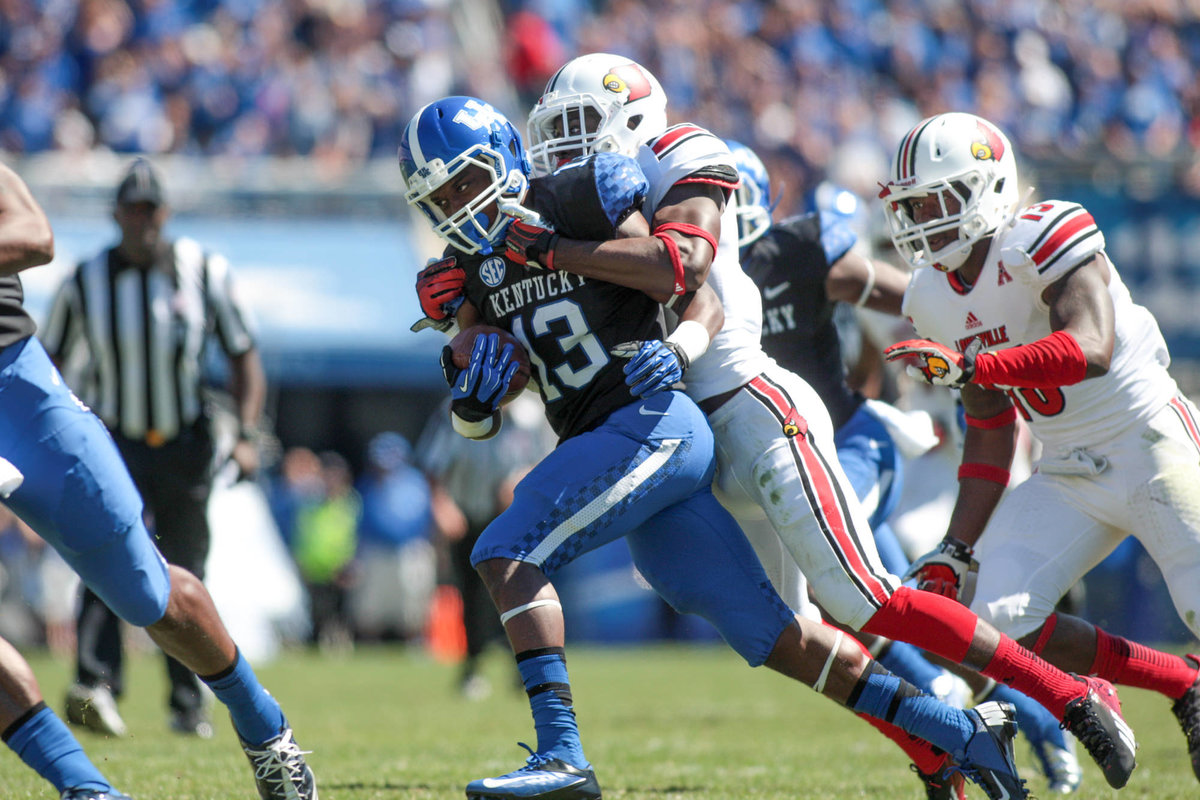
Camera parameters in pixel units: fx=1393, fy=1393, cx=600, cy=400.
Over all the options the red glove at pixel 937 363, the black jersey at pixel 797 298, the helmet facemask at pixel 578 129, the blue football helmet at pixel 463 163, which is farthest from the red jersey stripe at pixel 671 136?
the black jersey at pixel 797 298

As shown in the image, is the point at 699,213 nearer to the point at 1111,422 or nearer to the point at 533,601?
the point at 533,601

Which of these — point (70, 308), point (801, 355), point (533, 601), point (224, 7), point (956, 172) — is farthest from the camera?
point (224, 7)

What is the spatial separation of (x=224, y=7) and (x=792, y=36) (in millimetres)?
5807

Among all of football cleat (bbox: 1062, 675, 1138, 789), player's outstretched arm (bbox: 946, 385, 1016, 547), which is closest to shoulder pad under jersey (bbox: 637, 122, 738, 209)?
player's outstretched arm (bbox: 946, 385, 1016, 547)

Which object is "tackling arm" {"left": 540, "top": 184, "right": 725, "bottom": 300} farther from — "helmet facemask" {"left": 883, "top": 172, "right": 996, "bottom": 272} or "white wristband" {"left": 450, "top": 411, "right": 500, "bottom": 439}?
"helmet facemask" {"left": 883, "top": 172, "right": 996, "bottom": 272}

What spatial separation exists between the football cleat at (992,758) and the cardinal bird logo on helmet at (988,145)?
145cm

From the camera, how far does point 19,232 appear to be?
2.80 meters

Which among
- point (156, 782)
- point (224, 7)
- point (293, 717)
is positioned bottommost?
point (293, 717)

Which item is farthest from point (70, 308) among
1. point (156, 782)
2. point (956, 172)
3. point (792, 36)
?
point (792, 36)

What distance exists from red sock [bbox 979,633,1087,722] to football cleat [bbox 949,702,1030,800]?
83mm

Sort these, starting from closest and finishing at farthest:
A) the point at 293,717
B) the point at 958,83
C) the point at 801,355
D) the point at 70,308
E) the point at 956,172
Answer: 1. the point at 956,172
2. the point at 801,355
3. the point at 70,308
4. the point at 293,717
5. the point at 958,83

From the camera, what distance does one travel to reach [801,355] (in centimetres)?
464

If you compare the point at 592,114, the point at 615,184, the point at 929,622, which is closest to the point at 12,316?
the point at 615,184

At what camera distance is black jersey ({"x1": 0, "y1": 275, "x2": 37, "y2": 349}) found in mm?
2936
